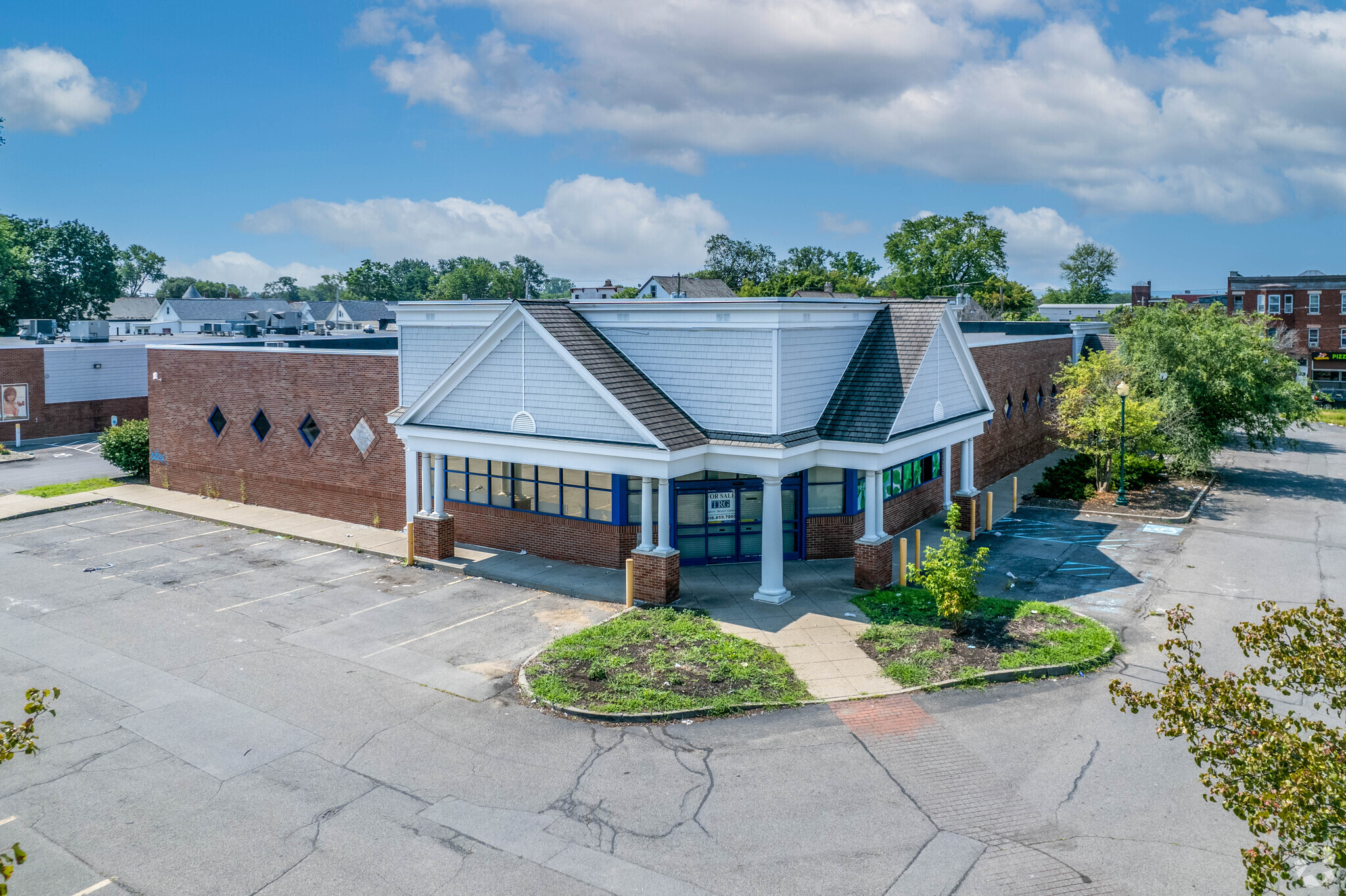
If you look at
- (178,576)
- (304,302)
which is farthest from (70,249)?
(178,576)

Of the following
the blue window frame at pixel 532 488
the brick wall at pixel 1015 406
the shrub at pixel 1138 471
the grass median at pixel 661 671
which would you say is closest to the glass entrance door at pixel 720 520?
the blue window frame at pixel 532 488

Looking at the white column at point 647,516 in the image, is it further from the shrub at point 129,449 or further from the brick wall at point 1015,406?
the shrub at point 129,449

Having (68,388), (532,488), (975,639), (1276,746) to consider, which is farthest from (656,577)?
(68,388)

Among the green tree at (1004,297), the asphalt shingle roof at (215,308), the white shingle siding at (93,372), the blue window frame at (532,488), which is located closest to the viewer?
the blue window frame at (532,488)

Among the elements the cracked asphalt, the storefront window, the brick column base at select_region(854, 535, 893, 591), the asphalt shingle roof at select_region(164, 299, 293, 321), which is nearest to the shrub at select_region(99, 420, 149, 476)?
the cracked asphalt

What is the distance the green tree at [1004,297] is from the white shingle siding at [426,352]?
223 ft

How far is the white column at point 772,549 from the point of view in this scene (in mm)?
18594

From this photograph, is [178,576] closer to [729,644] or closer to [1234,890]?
[729,644]

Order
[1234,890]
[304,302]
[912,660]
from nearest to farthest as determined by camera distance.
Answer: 1. [1234,890]
2. [912,660]
3. [304,302]

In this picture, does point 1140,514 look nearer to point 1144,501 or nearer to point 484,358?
point 1144,501

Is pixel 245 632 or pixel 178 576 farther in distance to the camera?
pixel 178 576

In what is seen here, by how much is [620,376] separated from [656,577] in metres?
4.17

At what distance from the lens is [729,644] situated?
16062mm

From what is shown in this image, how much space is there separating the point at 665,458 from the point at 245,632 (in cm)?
835
